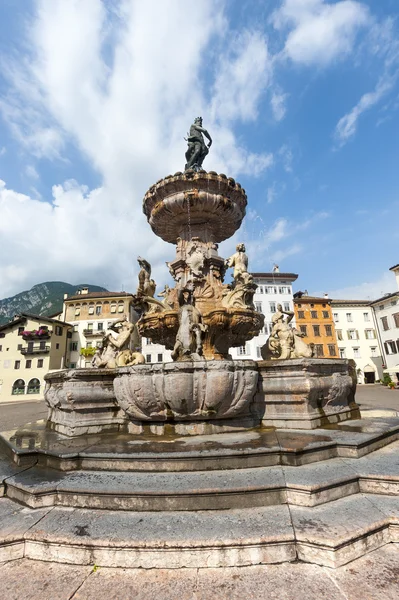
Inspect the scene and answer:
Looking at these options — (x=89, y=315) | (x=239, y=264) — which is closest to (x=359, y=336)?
(x=89, y=315)

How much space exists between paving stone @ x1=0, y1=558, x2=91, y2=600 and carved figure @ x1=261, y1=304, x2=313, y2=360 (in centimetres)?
583

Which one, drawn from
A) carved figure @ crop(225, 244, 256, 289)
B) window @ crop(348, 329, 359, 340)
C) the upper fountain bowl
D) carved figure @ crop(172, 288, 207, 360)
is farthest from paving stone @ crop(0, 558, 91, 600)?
window @ crop(348, 329, 359, 340)

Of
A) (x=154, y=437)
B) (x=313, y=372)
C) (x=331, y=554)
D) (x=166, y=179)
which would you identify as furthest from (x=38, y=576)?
(x=166, y=179)

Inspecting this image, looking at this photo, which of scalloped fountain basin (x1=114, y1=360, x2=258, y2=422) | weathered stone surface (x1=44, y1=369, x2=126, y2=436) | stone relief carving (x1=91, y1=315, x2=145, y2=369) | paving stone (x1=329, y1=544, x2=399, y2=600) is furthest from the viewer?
stone relief carving (x1=91, y1=315, x2=145, y2=369)

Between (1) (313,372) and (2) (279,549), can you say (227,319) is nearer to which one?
(1) (313,372)

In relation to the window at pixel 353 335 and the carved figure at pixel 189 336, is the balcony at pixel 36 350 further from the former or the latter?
the window at pixel 353 335

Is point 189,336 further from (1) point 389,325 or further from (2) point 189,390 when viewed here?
(1) point 389,325

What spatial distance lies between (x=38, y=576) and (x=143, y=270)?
7251 mm

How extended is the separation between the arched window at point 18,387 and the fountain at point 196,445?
143 ft

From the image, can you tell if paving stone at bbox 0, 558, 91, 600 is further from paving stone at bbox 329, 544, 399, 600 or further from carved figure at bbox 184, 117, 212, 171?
carved figure at bbox 184, 117, 212, 171

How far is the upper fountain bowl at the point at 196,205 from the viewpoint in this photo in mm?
9391

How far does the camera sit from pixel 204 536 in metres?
2.55

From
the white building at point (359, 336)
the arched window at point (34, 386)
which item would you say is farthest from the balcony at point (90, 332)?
the white building at point (359, 336)

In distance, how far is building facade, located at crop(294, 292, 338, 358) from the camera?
48844mm
